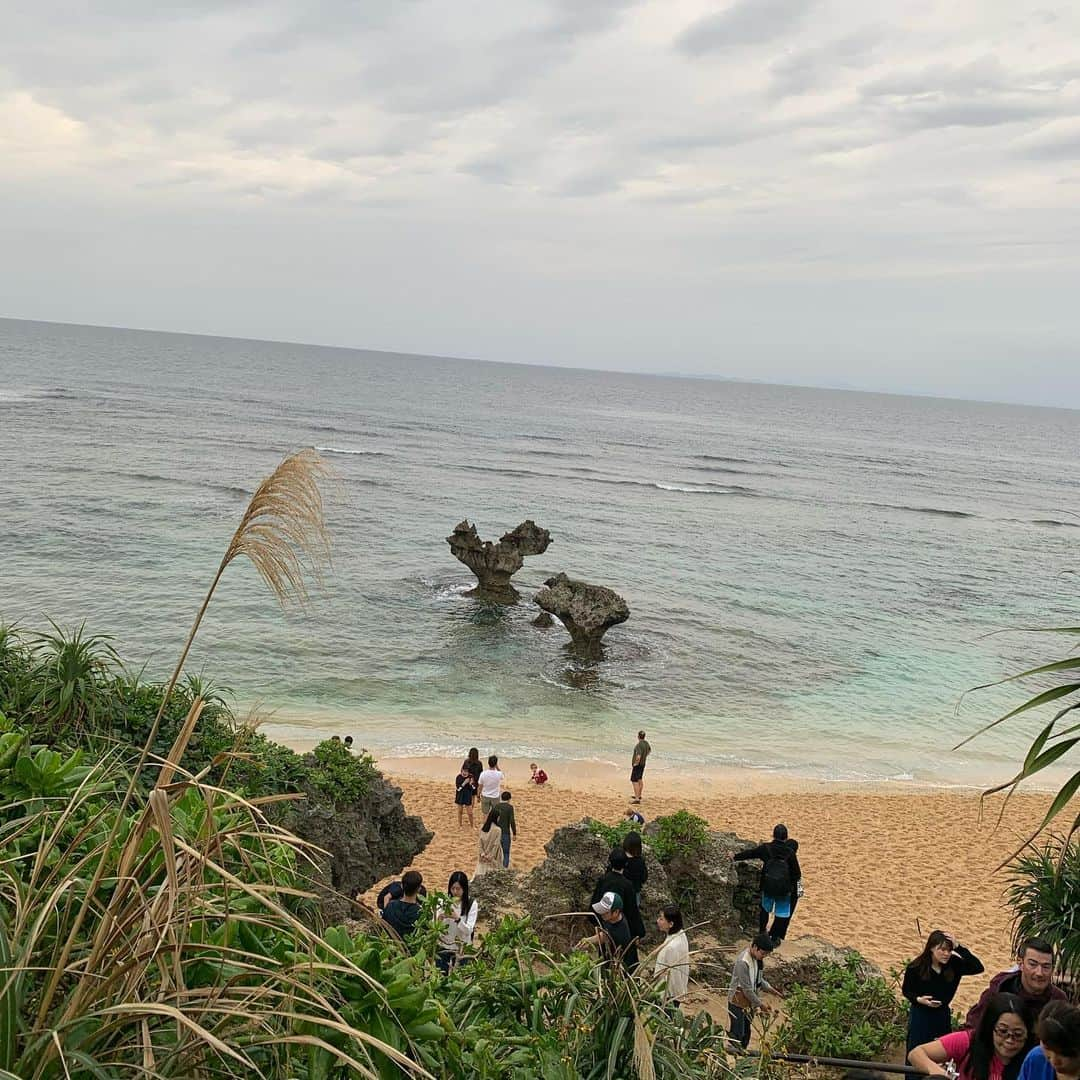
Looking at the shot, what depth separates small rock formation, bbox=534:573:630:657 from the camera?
90.9ft

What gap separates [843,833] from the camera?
17.2m

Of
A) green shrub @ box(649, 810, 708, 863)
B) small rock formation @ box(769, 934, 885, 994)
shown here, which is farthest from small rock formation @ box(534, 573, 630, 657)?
small rock formation @ box(769, 934, 885, 994)

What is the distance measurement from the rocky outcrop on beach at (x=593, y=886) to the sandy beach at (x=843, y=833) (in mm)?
362

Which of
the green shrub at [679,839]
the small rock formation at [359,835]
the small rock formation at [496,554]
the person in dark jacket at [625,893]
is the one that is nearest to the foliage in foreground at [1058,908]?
the person in dark jacket at [625,893]

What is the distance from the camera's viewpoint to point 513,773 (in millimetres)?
19328

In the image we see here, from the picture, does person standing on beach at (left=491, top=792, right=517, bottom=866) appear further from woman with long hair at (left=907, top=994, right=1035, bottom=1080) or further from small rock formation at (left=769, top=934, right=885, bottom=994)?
woman with long hair at (left=907, top=994, right=1035, bottom=1080)

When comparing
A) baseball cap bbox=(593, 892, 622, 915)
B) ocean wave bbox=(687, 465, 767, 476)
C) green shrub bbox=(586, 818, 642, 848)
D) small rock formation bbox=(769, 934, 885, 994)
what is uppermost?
ocean wave bbox=(687, 465, 767, 476)

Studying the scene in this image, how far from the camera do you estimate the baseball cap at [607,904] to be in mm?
7516

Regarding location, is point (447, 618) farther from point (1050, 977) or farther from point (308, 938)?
point (308, 938)

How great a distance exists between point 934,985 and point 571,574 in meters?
30.7

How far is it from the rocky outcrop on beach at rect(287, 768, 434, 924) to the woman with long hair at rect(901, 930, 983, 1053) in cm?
488

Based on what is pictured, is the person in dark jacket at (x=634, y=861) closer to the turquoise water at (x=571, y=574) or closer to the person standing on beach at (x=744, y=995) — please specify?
the person standing on beach at (x=744, y=995)

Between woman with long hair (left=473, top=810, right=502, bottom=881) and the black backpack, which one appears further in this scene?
woman with long hair (left=473, top=810, right=502, bottom=881)

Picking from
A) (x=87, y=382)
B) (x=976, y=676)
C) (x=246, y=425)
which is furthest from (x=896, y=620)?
(x=87, y=382)
